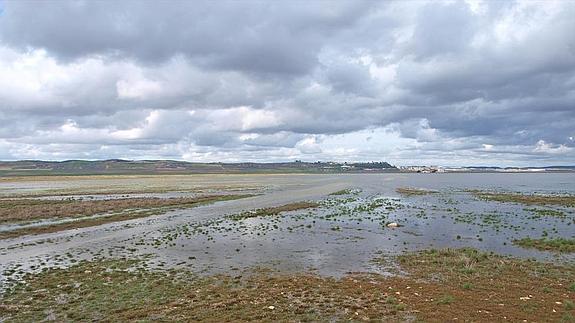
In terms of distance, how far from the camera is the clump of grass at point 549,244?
28.5 m

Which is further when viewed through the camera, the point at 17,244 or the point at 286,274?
the point at 17,244

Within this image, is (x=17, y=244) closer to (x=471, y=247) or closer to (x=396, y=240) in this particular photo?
(x=396, y=240)

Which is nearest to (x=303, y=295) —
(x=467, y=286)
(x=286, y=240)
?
(x=467, y=286)


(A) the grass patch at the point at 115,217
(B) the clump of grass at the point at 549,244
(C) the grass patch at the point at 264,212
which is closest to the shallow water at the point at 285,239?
(B) the clump of grass at the point at 549,244

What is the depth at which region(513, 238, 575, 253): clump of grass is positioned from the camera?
93.5 feet

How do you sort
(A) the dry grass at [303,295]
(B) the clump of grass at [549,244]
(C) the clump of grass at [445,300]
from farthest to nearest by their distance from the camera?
(B) the clump of grass at [549,244] → (C) the clump of grass at [445,300] → (A) the dry grass at [303,295]

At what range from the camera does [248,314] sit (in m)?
15.3

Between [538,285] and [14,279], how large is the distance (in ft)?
88.4

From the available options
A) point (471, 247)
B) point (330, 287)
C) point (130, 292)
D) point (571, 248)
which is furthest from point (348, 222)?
point (130, 292)

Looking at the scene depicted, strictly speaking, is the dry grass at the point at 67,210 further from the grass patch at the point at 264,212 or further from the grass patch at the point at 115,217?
the grass patch at the point at 264,212

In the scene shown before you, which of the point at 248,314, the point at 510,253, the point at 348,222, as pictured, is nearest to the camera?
the point at 248,314

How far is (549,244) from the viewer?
29906 millimetres

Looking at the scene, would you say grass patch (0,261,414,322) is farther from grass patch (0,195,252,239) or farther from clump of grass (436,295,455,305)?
grass patch (0,195,252,239)

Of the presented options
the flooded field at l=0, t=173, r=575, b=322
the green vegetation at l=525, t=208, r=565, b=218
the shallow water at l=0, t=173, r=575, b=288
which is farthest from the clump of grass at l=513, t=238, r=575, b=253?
the green vegetation at l=525, t=208, r=565, b=218
